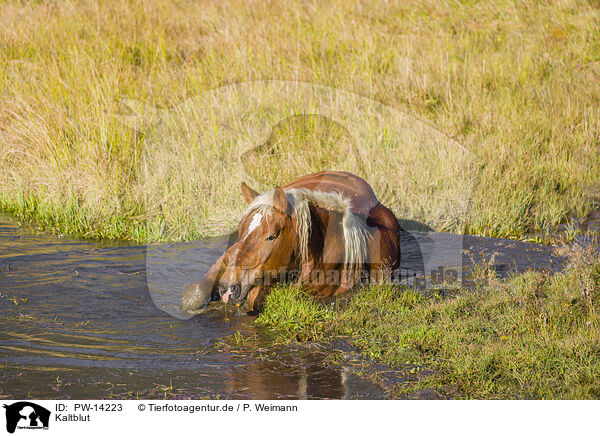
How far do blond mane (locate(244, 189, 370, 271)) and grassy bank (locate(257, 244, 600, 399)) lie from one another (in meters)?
0.31

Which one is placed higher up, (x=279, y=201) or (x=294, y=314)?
(x=279, y=201)

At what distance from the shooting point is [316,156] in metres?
8.30

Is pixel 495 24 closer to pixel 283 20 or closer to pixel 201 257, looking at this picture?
pixel 283 20

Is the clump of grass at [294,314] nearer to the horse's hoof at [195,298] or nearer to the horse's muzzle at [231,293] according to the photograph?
the horse's muzzle at [231,293]

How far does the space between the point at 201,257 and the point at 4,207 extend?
2.98m

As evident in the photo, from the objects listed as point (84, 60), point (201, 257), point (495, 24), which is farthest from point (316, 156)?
point (495, 24)

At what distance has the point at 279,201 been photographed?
4824mm

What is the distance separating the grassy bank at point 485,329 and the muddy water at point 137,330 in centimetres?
33

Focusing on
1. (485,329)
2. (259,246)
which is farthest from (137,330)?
(485,329)
